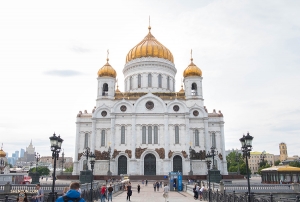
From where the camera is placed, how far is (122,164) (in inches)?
1785

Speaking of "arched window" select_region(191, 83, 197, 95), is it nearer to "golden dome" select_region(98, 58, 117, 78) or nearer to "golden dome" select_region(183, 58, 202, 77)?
"golden dome" select_region(183, 58, 202, 77)

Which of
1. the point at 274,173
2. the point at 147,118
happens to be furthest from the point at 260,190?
the point at 147,118

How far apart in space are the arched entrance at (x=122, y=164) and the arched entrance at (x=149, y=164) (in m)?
3.20

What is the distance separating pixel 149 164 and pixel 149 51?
69.1 ft

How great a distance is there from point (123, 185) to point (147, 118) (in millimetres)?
16699

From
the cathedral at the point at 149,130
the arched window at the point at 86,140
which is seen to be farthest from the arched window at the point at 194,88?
the arched window at the point at 86,140

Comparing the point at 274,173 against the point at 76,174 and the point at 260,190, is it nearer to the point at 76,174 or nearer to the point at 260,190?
the point at 260,190

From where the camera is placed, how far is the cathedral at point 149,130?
45.0m

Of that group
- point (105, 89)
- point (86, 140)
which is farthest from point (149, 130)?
point (105, 89)

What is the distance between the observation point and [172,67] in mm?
54781

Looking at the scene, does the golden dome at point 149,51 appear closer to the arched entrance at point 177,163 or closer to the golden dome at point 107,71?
the golden dome at point 107,71

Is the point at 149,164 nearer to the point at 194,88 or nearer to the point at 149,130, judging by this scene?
the point at 149,130

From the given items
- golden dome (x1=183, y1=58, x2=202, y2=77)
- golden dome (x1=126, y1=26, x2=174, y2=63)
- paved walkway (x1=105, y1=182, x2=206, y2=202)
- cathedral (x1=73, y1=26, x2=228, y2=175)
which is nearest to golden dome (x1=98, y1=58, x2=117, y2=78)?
cathedral (x1=73, y1=26, x2=228, y2=175)

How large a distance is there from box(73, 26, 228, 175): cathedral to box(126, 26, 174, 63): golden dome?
575cm
